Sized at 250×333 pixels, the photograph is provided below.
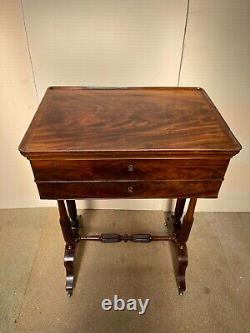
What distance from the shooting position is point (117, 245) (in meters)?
1.85

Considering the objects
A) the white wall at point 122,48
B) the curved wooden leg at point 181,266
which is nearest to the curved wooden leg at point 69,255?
the curved wooden leg at point 181,266

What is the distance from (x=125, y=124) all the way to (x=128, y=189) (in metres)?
0.26

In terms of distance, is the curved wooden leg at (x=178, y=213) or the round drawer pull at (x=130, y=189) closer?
the round drawer pull at (x=130, y=189)

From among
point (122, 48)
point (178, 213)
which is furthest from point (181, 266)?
point (122, 48)

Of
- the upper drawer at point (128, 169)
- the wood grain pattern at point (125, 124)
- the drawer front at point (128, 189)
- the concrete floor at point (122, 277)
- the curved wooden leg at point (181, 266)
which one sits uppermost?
the wood grain pattern at point (125, 124)

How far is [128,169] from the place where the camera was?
1064 millimetres

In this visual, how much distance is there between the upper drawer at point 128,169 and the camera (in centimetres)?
105

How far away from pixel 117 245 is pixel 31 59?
1.23 metres

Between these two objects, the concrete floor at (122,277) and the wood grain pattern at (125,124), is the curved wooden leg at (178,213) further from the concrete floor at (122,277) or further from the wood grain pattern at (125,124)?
the wood grain pattern at (125,124)

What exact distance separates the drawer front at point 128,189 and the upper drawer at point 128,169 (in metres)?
0.03

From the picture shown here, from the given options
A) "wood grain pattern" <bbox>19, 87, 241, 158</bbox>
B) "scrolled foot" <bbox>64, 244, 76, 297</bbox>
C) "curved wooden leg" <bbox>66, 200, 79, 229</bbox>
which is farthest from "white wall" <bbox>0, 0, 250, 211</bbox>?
"scrolled foot" <bbox>64, 244, 76, 297</bbox>

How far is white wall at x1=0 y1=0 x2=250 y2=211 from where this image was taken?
54.8 inches

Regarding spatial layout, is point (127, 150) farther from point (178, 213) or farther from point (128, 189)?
point (178, 213)

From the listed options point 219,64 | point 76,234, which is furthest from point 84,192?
point 219,64
